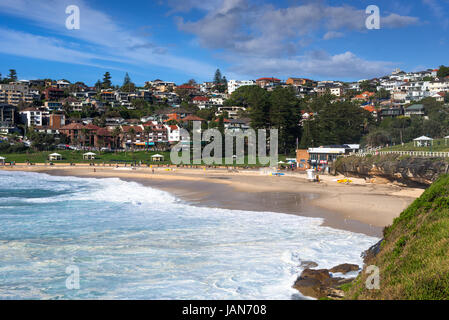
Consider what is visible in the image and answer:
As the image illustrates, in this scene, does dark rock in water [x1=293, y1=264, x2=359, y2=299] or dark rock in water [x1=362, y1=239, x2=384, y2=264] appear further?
dark rock in water [x1=362, y1=239, x2=384, y2=264]

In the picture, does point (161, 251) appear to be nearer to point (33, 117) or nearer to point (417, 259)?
point (417, 259)

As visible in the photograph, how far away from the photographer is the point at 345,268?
40.9ft

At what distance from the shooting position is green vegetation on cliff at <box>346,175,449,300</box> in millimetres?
7820

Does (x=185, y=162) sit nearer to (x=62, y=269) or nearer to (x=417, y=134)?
(x=417, y=134)

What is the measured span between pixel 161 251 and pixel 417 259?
30.9ft

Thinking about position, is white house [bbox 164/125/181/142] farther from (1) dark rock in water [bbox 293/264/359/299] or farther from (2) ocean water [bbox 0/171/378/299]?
(1) dark rock in water [bbox 293/264/359/299]

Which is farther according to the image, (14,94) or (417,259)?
(14,94)

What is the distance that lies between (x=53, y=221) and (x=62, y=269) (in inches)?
338

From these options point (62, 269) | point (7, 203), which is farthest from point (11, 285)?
point (7, 203)

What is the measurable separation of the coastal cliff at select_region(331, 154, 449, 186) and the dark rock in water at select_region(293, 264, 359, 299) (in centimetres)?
1750

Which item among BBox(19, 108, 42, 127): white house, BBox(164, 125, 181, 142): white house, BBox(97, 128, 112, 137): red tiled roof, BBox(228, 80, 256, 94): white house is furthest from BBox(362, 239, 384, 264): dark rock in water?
BBox(228, 80, 256, 94): white house

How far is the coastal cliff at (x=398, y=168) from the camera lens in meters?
27.9

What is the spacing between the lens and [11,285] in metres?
11.8

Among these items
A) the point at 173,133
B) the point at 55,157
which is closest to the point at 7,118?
the point at 55,157
